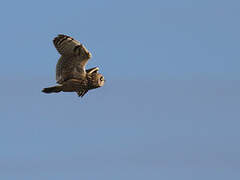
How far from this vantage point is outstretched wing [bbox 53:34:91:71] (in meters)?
49.6

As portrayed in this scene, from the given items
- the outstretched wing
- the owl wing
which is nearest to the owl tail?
the owl wing

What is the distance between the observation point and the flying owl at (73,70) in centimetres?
5000

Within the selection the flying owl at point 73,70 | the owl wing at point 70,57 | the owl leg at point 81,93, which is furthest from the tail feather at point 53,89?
the owl leg at point 81,93

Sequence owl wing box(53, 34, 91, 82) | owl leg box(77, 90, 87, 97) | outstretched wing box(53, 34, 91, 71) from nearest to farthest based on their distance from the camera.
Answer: outstretched wing box(53, 34, 91, 71) → owl wing box(53, 34, 91, 82) → owl leg box(77, 90, 87, 97)

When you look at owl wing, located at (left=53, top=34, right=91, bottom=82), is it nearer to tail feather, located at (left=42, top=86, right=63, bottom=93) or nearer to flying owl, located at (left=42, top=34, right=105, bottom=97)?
flying owl, located at (left=42, top=34, right=105, bottom=97)

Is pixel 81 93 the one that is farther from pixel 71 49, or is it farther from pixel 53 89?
pixel 71 49

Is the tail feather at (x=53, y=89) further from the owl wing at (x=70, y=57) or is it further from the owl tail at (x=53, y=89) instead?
the owl wing at (x=70, y=57)

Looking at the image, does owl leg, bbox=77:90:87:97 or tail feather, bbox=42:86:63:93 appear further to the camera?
owl leg, bbox=77:90:87:97

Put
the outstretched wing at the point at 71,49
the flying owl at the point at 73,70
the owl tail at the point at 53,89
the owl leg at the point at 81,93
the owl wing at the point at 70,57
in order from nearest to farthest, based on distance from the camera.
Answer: the outstretched wing at the point at 71,49
the owl wing at the point at 70,57
the flying owl at the point at 73,70
the owl tail at the point at 53,89
the owl leg at the point at 81,93

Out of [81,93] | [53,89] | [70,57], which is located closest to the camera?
[70,57]

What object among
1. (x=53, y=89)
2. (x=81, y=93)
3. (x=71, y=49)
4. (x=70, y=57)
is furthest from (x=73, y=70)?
(x=81, y=93)

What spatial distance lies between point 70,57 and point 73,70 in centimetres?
93

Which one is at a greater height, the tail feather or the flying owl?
the flying owl

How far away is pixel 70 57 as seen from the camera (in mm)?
50969
